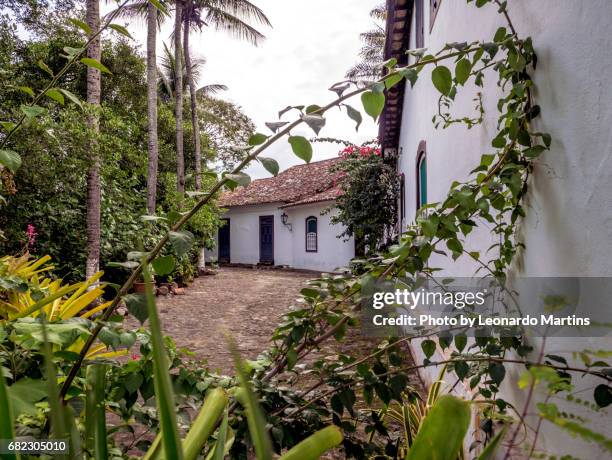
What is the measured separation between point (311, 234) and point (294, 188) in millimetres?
3187

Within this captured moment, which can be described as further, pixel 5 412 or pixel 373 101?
pixel 373 101

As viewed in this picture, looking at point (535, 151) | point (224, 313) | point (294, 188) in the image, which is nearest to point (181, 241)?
point (535, 151)

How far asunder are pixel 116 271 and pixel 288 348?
8.65 metres

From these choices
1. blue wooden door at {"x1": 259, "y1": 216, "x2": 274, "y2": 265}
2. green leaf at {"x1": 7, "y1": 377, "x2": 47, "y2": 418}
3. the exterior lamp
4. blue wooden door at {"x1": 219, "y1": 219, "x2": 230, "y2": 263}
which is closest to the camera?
green leaf at {"x1": 7, "y1": 377, "x2": 47, "y2": 418}

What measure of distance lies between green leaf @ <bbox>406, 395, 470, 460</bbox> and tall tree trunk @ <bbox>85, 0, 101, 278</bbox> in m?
7.07

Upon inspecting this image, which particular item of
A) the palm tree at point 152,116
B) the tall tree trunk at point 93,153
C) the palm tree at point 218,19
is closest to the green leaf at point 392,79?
the tall tree trunk at point 93,153

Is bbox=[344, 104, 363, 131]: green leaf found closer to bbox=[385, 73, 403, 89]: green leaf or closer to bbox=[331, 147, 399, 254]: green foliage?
bbox=[385, 73, 403, 89]: green leaf

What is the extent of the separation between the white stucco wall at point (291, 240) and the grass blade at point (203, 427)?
574 inches

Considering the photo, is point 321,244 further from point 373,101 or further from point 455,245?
point 373,101

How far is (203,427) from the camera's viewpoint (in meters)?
0.83

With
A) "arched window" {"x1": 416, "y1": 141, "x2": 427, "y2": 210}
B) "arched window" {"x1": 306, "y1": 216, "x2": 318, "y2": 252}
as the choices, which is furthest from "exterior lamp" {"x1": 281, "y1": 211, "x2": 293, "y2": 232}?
"arched window" {"x1": 416, "y1": 141, "x2": 427, "y2": 210}

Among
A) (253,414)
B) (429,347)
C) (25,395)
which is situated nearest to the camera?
(253,414)

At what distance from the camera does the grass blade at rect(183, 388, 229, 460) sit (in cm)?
80

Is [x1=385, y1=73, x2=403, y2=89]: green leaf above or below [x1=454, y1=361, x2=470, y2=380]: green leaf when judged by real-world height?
above
